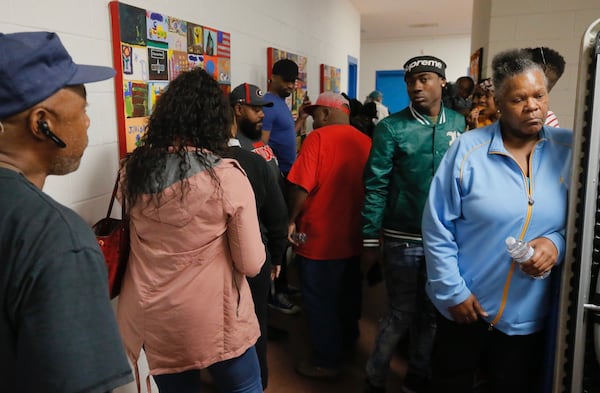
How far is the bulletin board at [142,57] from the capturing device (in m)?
1.78

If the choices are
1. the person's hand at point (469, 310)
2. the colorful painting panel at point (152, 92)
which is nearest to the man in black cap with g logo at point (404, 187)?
the person's hand at point (469, 310)

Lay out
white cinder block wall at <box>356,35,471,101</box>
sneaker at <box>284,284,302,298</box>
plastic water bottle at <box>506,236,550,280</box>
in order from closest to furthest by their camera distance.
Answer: plastic water bottle at <box>506,236,550,280</box>
sneaker at <box>284,284,302,298</box>
white cinder block wall at <box>356,35,471,101</box>

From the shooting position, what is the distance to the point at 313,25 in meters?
Result: 4.52

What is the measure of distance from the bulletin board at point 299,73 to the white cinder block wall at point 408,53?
251 inches

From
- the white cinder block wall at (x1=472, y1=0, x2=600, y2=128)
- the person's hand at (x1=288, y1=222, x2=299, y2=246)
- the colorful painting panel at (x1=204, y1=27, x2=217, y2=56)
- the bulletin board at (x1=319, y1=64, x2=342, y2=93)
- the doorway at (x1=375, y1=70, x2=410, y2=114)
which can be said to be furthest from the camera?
the doorway at (x1=375, y1=70, x2=410, y2=114)

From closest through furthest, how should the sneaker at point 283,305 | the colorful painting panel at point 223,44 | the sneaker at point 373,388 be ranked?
the sneaker at point 373,388 → the colorful painting panel at point 223,44 → the sneaker at point 283,305

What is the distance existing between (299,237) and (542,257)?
1195 millimetres

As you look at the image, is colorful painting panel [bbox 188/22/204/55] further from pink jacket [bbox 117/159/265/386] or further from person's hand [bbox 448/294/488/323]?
person's hand [bbox 448/294/488/323]

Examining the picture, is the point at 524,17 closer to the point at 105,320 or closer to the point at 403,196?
the point at 403,196

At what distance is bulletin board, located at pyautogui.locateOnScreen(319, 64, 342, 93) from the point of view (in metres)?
4.92

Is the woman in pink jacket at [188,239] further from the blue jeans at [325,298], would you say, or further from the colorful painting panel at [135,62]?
the blue jeans at [325,298]

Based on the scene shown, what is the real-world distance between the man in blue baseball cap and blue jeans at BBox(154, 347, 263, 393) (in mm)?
815

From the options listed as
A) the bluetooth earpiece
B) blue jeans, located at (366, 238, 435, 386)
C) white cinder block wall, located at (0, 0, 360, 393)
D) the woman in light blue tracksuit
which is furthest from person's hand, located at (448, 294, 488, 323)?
white cinder block wall, located at (0, 0, 360, 393)

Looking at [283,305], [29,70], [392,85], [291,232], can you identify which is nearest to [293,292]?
[283,305]
